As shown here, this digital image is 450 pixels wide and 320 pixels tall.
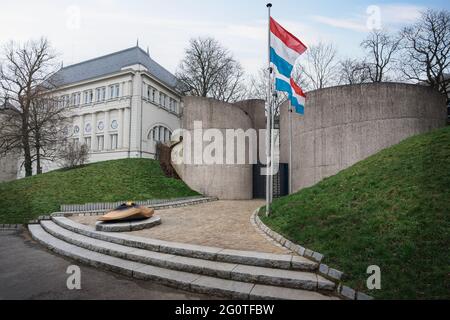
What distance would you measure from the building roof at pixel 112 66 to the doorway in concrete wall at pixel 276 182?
26743 mm

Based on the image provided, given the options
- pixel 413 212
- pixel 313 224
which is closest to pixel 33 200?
pixel 313 224

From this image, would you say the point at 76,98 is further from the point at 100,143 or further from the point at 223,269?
the point at 223,269

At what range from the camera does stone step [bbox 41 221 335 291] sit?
4602 millimetres

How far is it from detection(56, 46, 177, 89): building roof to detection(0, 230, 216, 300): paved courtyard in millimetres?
38804

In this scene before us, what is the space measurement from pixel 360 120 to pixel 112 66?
42317mm

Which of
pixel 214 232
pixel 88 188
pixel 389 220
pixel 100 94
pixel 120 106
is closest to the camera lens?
pixel 389 220

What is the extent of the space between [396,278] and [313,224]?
2.62 meters

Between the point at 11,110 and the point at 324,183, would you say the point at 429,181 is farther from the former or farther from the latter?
the point at 11,110

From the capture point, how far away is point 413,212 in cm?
593

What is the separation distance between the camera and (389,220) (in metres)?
5.89

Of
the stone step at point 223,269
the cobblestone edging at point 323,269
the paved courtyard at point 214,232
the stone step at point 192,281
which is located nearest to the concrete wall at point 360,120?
the paved courtyard at point 214,232

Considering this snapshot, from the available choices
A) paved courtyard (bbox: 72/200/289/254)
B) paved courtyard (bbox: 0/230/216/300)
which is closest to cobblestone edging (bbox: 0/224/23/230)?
paved courtyard (bbox: 72/200/289/254)

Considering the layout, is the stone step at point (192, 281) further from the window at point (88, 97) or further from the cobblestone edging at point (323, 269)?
the window at point (88, 97)

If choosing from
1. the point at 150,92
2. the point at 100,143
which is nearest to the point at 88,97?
the point at 100,143
